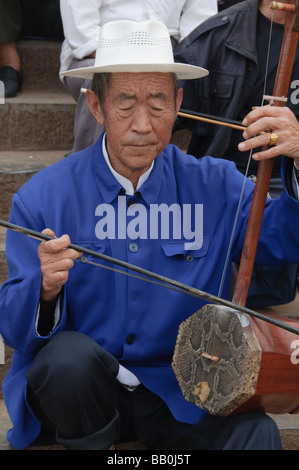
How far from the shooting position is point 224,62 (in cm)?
308

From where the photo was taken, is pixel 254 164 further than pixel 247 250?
Yes

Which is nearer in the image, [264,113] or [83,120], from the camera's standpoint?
[264,113]

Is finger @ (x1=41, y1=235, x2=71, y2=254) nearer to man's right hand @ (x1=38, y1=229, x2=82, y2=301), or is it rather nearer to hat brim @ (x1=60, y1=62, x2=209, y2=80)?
man's right hand @ (x1=38, y1=229, x2=82, y2=301)

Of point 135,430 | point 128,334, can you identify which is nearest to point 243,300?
point 128,334

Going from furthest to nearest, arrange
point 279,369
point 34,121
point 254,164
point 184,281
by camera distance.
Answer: point 34,121
point 254,164
point 184,281
point 279,369

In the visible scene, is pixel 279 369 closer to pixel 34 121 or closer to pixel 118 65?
pixel 118 65

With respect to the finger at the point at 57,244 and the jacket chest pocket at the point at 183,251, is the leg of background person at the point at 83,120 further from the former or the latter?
the finger at the point at 57,244

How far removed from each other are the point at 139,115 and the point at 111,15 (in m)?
1.53

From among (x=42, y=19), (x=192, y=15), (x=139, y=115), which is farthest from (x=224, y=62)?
(x=42, y=19)

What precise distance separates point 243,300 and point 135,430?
1.60 feet

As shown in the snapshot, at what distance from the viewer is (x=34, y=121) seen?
385 centimetres

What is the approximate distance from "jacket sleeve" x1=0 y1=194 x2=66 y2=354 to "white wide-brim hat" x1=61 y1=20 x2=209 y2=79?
1.50 ft

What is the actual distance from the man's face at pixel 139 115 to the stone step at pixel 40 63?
212cm

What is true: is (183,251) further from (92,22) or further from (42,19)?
(42,19)
